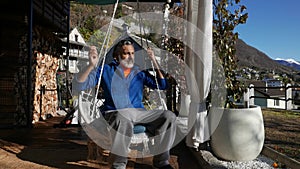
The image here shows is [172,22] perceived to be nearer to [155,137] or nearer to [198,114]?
[198,114]

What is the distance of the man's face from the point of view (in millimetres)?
2457

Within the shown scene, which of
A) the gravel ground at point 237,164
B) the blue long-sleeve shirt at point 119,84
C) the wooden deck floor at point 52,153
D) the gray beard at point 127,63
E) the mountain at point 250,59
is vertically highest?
the mountain at point 250,59

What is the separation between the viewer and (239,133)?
2049mm

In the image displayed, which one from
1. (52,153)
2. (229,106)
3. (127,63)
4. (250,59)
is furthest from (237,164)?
(250,59)

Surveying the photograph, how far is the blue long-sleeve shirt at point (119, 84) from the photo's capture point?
2.26 meters

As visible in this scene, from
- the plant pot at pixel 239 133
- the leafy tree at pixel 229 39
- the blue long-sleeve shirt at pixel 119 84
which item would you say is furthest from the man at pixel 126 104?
the leafy tree at pixel 229 39

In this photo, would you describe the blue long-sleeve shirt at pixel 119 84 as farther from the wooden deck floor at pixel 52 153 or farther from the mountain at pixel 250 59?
the mountain at pixel 250 59

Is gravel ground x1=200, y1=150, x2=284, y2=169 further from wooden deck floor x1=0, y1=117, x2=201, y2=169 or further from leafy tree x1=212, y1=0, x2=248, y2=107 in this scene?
leafy tree x1=212, y1=0, x2=248, y2=107

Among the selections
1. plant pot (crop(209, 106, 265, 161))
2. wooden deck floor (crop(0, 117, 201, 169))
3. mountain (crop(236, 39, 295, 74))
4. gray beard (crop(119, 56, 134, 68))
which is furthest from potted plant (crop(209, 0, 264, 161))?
gray beard (crop(119, 56, 134, 68))

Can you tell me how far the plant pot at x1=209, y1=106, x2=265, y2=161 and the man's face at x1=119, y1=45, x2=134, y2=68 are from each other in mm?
844

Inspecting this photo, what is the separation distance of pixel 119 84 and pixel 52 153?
1.01 metres

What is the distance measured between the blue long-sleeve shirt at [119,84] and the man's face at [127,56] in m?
0.05

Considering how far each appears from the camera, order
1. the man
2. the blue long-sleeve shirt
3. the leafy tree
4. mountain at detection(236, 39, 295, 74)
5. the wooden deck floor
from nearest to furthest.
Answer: the man, the blue long-sleeve shirt, the wooden deck floor, the leafy tree, mountain at detection(236, 39, 295, 74)

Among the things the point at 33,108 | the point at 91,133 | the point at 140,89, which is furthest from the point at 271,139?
the point at 33,108
